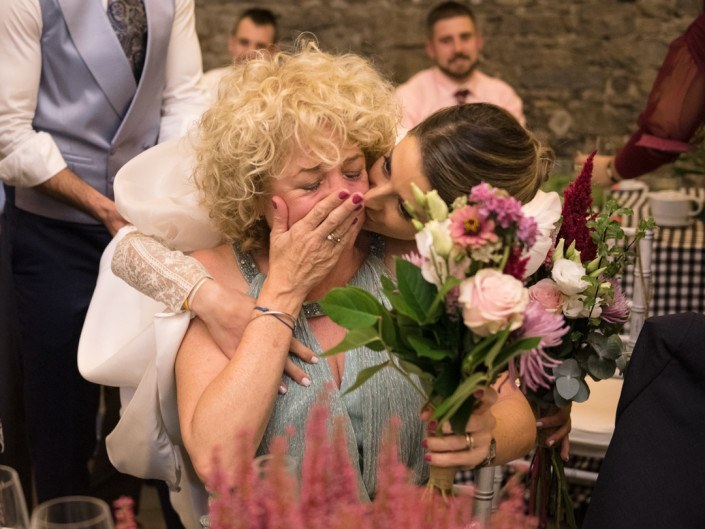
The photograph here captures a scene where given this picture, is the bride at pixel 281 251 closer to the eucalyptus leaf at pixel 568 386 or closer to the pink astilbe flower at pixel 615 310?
the eucalyptus leaf at pixel 568 386

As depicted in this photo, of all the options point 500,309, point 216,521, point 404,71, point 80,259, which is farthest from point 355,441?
point 404,71

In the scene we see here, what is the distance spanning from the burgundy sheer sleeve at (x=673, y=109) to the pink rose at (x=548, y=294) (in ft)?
4.89

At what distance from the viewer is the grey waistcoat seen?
2.54 metres

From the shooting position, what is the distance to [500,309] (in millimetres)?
1165

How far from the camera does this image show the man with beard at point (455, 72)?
5.55 meters

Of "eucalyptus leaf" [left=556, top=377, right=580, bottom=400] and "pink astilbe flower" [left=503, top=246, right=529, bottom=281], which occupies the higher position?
"pink astilbe flower" [left=503, top=246, right=529, bottom=281]

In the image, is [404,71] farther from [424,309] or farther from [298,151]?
[424,309]

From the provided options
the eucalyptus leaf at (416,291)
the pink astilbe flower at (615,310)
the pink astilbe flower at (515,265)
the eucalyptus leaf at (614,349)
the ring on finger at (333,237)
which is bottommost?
the eucalyptus leaf at (614,349)

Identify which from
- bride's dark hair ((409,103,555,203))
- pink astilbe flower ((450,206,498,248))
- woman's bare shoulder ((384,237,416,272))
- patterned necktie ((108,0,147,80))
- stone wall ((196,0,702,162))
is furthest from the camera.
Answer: stone wall ((196,0,702,162))

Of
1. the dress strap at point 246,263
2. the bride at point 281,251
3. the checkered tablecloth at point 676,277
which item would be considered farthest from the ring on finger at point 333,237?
the checkered tablecloth at point 676,277

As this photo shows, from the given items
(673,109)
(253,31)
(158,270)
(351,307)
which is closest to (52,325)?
(158,270)

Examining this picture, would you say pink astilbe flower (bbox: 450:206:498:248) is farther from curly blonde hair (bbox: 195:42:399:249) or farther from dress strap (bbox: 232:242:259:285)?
dress strap (bbox: 232:242:259:285)

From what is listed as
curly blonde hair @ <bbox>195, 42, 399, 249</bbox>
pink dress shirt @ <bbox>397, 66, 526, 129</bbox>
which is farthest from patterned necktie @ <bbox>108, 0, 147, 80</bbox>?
pink dress shirt @ <bbox>397, 66, 526, 129</bbox>

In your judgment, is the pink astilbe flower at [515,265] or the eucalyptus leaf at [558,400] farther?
the eucalyptus leaf at [558,400]
